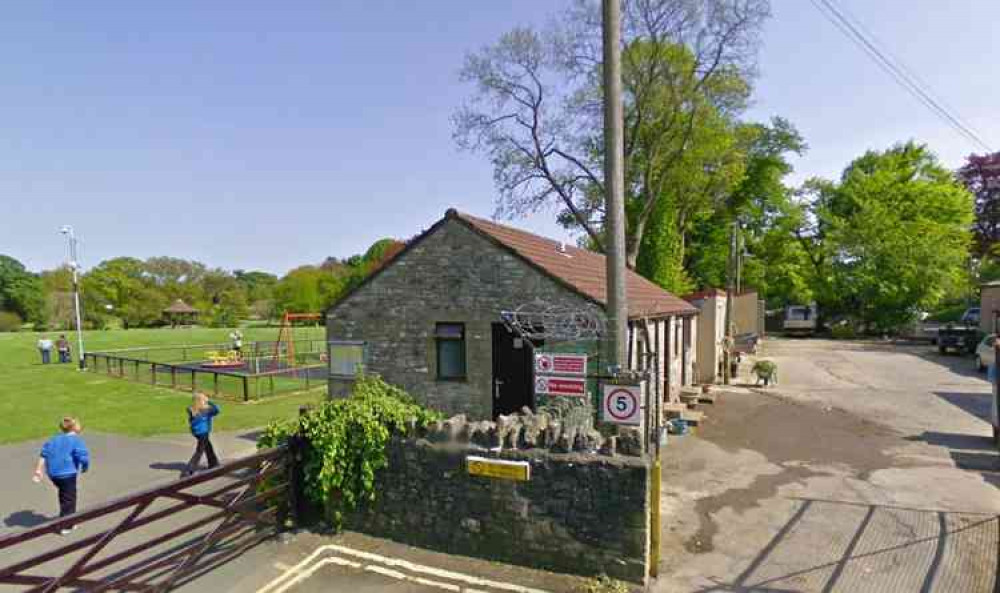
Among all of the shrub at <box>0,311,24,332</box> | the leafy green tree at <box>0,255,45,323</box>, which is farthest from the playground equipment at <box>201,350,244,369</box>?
the leafy green tree at <box>0,255,45,323</box>

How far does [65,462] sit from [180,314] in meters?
89.8

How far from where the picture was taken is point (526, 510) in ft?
19.6

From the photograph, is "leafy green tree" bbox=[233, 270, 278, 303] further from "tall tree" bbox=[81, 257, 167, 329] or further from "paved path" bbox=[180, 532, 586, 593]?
"paved path" bbox=[180, 532, 586, 593]

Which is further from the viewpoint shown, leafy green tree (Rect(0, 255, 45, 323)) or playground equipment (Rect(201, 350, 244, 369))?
leafy green tree (Rect(0, 255, 45, 323))

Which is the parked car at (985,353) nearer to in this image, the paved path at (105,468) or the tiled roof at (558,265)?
the tiled roof at (558,265)

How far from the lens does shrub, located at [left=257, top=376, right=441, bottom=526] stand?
6.70 meters

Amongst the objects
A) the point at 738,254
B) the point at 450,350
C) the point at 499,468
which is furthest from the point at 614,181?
the point at 738,254

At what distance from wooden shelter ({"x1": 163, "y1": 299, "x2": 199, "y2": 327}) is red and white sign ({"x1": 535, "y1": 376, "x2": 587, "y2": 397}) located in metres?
90.6

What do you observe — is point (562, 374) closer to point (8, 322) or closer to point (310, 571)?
point (310, 571)

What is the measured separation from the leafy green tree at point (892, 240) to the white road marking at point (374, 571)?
4087cm

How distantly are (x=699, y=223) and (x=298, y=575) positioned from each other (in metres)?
39.3

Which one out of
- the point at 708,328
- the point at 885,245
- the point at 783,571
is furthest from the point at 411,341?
the point at 885,245

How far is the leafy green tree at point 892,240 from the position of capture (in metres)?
35.5

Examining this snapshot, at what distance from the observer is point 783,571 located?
578 centimetres
